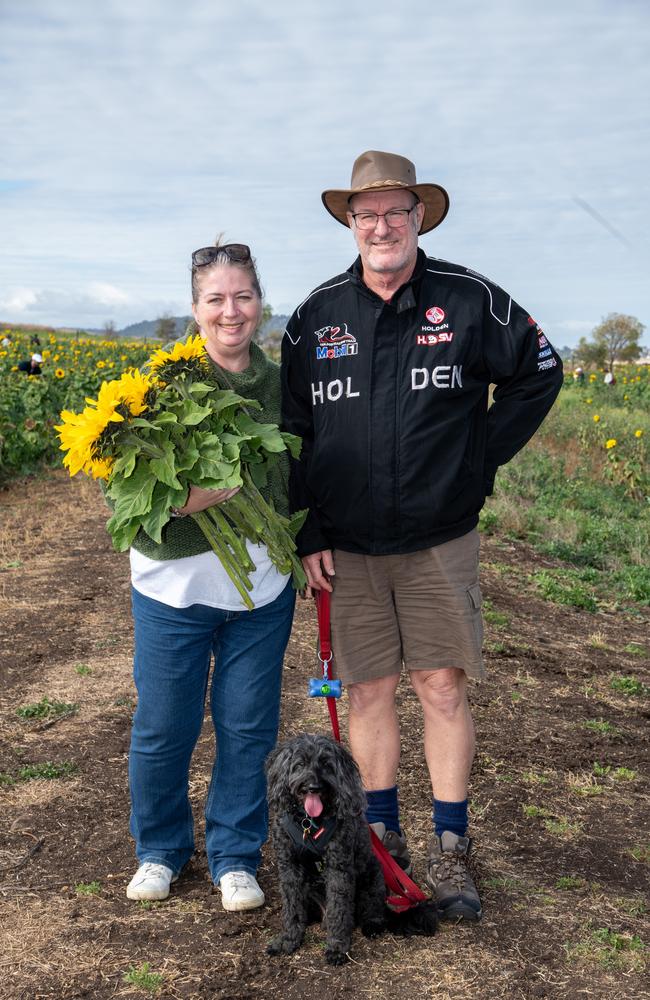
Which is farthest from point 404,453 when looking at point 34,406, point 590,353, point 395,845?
point 590,353

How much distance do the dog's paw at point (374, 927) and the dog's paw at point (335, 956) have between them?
0.59 ft

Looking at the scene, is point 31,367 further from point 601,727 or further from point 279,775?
point 279,775

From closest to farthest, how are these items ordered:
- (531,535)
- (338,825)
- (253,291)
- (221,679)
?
(338,825) < (253,291) < (221,679) < (531,535)

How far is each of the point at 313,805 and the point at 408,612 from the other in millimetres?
907

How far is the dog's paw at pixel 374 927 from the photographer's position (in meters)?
3.47

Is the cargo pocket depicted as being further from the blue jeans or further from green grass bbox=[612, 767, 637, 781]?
green grass bbox=[612, 767, 637, 781]

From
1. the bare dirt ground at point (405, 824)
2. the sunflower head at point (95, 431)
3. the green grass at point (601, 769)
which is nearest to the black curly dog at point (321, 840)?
the bare dirt ground at point (405, 824)

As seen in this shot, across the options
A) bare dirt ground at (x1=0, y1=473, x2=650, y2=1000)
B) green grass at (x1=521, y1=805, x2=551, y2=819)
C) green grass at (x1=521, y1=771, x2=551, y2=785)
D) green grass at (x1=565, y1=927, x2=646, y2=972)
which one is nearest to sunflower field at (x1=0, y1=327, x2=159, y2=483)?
bare dirt ground at (x1=0, y1=473, x2=650, y2=1000)

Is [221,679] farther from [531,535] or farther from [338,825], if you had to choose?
[531,535]

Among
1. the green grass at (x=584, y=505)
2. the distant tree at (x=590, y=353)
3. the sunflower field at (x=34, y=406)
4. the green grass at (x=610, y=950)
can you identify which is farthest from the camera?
the distant tree at (x=590, y=353)

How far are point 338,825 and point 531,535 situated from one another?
7.95 m

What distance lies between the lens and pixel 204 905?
3742mm

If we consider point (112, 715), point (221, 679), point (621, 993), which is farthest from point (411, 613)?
point (112, 715)

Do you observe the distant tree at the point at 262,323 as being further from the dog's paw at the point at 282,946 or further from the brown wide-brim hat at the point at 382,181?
the dog's paw at the point at 282,946
